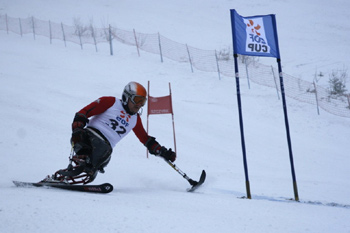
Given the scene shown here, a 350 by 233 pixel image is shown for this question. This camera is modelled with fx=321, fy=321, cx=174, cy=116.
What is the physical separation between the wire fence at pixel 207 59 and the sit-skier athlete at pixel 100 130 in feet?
38.9

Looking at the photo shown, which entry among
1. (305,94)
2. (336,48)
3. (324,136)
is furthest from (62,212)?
(336,48)

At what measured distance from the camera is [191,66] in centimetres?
1944

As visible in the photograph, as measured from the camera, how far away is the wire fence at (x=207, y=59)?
15930 mm

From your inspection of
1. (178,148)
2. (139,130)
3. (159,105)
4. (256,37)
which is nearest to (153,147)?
(139,130)

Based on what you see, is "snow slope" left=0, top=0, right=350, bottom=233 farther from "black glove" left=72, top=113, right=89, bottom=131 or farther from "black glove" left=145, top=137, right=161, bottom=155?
"black glove" left=72, top=113, right=89, bottom=131

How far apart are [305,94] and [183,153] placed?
33.4ft

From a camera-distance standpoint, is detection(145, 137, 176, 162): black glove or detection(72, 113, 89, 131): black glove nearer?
detection(72, 113, 89, 131): black glove

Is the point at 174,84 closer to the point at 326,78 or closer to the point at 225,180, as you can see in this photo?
the point at 326,78

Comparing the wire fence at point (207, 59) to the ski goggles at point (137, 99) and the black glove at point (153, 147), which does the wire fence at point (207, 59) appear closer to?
the black glove at point (153, 147)

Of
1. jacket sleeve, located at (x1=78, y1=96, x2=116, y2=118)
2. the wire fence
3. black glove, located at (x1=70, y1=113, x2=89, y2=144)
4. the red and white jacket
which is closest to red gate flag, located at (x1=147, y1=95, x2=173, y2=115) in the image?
the red and white jacket

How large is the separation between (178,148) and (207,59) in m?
14.1

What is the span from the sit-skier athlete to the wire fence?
11843 mm

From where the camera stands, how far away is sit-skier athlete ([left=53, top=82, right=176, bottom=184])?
4391 millimetres

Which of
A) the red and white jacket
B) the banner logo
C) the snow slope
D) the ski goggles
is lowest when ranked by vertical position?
the snow slope
